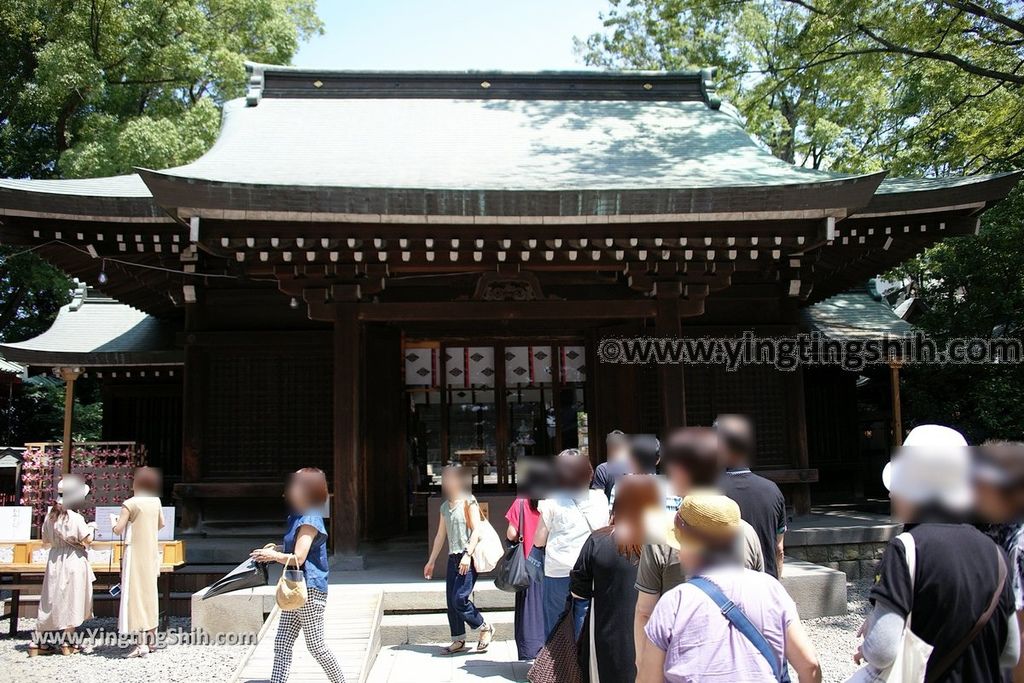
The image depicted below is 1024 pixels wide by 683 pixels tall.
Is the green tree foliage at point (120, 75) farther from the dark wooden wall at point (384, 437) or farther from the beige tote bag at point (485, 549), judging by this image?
the beige tote bag at point (485, 549)

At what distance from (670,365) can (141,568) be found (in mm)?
5234

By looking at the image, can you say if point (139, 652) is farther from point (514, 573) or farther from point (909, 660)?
point (909, 660)

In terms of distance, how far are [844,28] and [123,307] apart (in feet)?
38.1

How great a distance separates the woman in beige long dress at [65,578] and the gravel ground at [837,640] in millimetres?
5812

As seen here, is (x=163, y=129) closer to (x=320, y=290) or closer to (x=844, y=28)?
(x=320, y=290)

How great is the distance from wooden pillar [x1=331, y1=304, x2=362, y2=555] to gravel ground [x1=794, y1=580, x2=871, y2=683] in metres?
4.29

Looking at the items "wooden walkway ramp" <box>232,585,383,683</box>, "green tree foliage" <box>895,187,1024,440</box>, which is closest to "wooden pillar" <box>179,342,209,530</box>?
"wooden walkway ramp" <box>232,585,383,683</box>

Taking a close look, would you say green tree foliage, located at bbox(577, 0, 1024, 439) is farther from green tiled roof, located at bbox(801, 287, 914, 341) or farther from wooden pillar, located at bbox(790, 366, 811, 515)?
wooden pillar, located at bbox(790, 366, 811, 515)

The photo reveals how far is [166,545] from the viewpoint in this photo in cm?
719

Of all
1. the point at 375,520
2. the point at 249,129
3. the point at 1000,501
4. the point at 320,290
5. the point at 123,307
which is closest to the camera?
the point at 1000,501

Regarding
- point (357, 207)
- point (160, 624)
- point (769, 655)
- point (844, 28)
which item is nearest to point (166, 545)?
point (160, 624)

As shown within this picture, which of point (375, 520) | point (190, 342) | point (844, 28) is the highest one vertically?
point (844, 28)

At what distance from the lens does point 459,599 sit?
19.2 feet

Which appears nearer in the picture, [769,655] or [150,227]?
[769,655]
